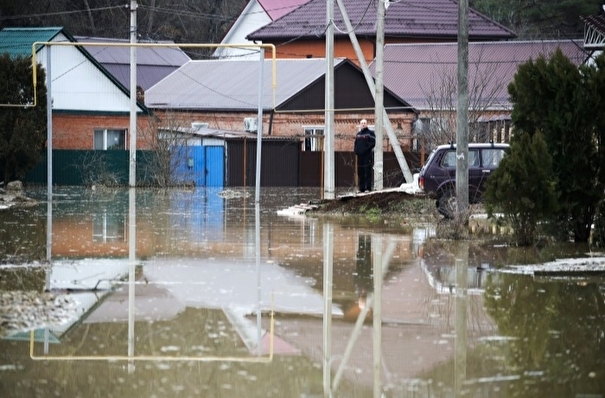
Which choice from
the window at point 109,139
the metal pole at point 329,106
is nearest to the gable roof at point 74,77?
the window at point 109,139

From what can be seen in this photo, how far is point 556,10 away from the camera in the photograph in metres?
71.5

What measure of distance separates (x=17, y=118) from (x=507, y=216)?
25142 millimetres

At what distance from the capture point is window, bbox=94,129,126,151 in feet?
173

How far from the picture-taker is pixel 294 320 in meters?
12.0

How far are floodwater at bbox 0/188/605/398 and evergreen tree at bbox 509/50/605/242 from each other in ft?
3.54

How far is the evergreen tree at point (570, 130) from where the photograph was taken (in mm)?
19047

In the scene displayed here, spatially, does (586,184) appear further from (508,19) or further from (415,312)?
(508,19)

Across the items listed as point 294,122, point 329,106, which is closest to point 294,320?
point 329,106

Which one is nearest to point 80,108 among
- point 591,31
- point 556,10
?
point 591,31

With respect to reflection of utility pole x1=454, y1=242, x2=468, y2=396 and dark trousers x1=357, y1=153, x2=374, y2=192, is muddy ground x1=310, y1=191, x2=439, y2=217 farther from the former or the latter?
reflection of utility pole x1=454, y1=242, x2=468, y2=396

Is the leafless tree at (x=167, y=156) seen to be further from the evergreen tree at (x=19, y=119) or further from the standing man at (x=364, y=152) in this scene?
the standing man at (x=364, y=152)

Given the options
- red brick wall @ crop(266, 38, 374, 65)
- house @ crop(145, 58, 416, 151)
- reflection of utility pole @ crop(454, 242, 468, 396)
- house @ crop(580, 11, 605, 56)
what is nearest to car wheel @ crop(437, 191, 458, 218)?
reflection of utility pole @ crop(454, 242, 468, 396)

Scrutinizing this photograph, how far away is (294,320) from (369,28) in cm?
5449

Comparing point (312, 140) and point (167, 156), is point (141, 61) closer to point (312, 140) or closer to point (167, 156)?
point (312, 140)
